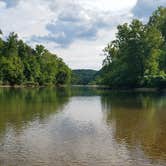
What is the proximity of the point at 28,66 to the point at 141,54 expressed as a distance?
57133 mm

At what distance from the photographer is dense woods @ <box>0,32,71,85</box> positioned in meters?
120

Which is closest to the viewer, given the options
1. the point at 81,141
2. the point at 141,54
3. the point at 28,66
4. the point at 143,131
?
the point at 81,141

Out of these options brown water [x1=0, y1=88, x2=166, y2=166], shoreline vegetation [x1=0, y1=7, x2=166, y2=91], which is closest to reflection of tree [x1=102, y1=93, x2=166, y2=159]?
brown water [x1=0, y1=88, x2=166, y2=166]

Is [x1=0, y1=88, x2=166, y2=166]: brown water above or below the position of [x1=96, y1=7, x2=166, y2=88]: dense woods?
below

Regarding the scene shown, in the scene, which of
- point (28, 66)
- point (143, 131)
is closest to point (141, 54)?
point (28, 66)

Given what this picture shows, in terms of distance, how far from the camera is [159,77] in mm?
79562

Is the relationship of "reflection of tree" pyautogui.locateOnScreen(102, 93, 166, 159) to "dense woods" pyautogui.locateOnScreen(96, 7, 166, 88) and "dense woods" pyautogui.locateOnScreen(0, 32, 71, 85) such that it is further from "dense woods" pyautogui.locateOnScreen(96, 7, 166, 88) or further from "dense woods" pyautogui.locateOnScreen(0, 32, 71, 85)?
"dense woods" pyautogui.locateOnScreen(0, 32, 71, 85)

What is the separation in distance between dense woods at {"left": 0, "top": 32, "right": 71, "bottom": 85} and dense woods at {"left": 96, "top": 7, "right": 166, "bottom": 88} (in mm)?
37329

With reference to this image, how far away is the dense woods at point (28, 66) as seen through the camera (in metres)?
120

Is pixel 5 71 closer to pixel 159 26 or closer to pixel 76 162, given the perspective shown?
pixel 159 26

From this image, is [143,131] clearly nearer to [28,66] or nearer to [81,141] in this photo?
[81,141]

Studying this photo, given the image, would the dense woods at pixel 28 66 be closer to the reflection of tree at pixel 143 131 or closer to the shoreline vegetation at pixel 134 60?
the shoreline vegetation at pixel 134 60

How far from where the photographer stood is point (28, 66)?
136 m

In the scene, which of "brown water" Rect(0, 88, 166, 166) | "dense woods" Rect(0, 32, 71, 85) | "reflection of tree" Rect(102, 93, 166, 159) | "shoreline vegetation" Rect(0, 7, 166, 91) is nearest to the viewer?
"brown water" Rect(0, 88, 166, 166)
